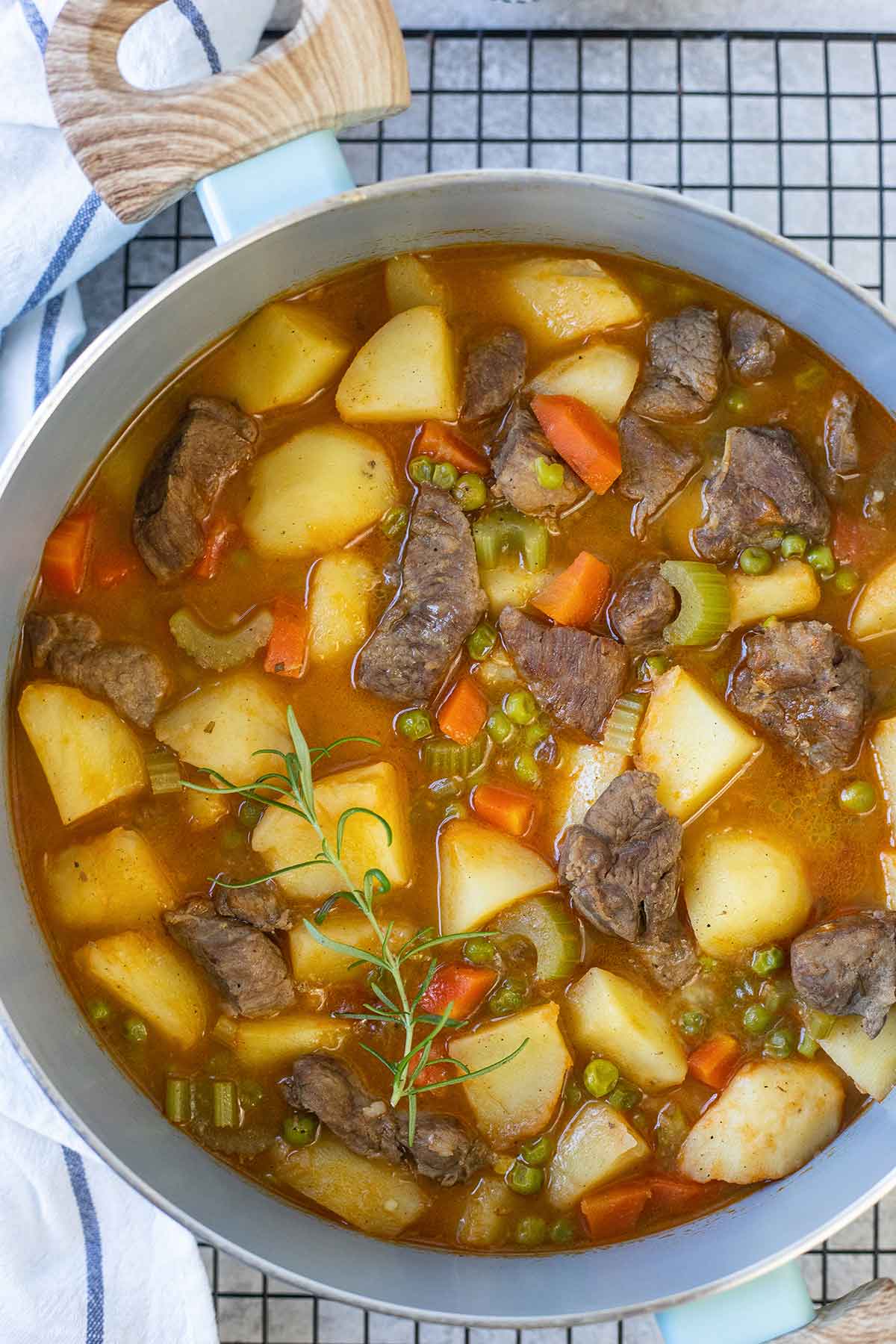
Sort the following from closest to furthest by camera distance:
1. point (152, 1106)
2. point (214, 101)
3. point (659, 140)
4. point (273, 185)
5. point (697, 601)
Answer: point (214, 101) < point (273, 185) < point (697, 601) < point (152, 1106) < point (659, 140)

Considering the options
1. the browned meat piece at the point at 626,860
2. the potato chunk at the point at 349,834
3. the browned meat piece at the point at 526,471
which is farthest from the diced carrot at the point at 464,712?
the browned meat piece at the point at 526,471

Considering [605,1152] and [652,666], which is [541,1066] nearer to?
[605,1152]

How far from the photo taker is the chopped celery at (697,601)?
290 cm

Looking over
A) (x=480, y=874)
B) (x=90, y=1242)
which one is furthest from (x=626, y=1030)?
(x=90, y=1242)

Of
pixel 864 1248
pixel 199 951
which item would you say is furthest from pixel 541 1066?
pixel 864 1248

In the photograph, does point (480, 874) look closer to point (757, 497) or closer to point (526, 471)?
point (526, 471)

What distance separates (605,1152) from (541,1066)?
0.85 feet

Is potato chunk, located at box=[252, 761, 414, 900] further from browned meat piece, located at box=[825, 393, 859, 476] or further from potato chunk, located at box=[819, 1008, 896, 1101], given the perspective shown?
browned meat piece, located at box=[825, 393, 859, 476]

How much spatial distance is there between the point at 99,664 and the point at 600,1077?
150 centimetres

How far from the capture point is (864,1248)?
3352 millimetres

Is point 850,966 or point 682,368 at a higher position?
point 682,368

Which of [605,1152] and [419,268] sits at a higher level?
[419,268]

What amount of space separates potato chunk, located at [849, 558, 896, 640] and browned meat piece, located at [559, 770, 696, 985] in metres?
0.63

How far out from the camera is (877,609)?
9.86 ft
